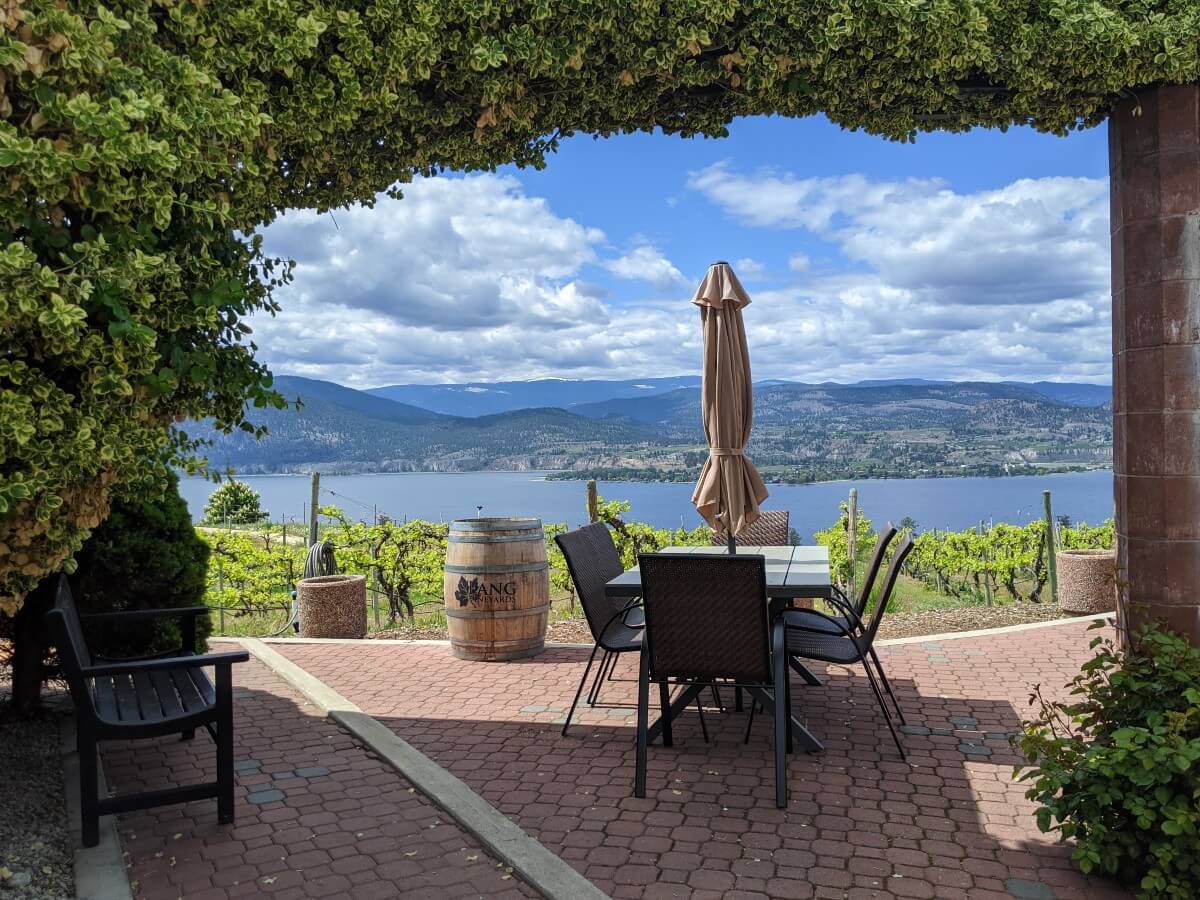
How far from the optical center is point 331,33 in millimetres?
3555

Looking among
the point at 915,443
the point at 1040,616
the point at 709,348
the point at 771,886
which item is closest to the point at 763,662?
the point at 771,886

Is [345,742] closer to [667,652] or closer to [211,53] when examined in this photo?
[667,652]

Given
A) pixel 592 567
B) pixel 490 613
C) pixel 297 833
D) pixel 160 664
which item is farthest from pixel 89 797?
pixel 490 613

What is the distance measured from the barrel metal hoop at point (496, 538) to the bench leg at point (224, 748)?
9.87 ft

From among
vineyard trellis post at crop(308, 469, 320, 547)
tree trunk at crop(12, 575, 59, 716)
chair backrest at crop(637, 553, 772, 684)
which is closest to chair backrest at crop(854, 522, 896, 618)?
chair backrest at crop(637, 553, 772, 684)

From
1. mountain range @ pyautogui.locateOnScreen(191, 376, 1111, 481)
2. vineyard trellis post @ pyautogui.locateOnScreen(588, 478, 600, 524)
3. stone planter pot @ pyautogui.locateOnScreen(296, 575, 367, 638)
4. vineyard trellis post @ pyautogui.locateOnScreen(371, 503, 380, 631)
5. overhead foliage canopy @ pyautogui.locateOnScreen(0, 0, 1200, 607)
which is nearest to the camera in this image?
overhead foliage canopy @ pyautogui.locateOnScreen(0, 0, 1200, 607)

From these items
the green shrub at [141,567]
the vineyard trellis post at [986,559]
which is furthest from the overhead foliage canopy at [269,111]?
the vineyard trellis post at [986,559]

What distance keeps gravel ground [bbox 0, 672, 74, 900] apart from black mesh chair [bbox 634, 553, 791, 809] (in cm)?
219

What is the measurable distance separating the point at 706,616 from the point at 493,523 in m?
2.99

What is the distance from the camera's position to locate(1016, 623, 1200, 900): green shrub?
2730mm

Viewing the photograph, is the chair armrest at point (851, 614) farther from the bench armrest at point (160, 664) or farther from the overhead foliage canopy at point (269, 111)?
the bench armrest at point (160, 664)

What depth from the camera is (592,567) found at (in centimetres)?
505

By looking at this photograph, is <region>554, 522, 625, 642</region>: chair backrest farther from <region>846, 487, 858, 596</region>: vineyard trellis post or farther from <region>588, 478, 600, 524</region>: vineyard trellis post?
<region>846, 487, 858, 596</region>: vineyard trellis post

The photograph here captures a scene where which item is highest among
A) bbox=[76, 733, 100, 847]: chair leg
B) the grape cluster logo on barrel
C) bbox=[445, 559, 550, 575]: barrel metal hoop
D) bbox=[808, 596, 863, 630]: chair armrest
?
bbox=[445, 559, 550, 575]: barrel metal hoop
